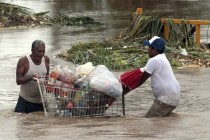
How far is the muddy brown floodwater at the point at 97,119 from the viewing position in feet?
23.3

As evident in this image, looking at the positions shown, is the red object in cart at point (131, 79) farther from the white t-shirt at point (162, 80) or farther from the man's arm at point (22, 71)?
the man's arm at point (22, 71)

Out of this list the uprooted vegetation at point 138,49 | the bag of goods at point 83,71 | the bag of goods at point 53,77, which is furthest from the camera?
the uprooted vegetation at point 138,49

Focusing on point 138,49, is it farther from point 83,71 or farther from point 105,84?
point 105,84

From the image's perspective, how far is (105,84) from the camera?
25.3 feet

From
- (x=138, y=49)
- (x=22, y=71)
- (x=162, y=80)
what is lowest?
(x=138, y=49)

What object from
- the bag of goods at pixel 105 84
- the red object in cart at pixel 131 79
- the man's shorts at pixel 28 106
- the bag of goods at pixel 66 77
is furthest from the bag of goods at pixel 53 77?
the red object in cart at pixel 131 79

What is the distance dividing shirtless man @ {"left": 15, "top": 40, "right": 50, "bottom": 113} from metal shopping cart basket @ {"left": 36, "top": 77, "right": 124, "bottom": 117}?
0.74 ft

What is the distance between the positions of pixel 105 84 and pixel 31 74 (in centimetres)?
113

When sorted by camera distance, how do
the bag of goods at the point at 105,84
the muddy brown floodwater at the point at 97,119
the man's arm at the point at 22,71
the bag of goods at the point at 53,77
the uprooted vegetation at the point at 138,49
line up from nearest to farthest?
the muddy brown floodwater at the point at 97,119 → the bag of goods at the point at 105,84 → the bag of goods at the point at 53,77 → the man's arm at the point at 22,71 → the uprooted vegetation at the point at 138,49

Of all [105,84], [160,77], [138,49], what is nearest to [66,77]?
[105,84]

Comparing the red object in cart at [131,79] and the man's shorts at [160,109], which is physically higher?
the red object in cart at [131,79]

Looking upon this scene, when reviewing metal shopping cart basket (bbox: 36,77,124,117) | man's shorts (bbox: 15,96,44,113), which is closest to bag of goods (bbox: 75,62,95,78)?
metal shopping cart basket (bbox: 36,77,124,117)

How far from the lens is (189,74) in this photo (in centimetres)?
1392

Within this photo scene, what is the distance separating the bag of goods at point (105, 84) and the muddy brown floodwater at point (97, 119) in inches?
14.4
